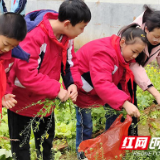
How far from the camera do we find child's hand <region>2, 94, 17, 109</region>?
1.85 meters

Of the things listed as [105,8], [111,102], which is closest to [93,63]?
[111,102]

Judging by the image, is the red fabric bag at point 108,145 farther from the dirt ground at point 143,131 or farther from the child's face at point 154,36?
the dirt ground at point 143,131

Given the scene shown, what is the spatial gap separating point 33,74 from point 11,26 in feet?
1.33

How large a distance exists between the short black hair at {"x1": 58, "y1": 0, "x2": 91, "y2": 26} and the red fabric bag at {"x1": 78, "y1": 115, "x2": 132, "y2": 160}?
0.90 meters

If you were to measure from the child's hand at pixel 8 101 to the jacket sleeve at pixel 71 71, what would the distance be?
607 millimetres

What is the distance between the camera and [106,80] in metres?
2.18

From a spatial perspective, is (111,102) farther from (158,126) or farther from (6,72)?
(6,72)

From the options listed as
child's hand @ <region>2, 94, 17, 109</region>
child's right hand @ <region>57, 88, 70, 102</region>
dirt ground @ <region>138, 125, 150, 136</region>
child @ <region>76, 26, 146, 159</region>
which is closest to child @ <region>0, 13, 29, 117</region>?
child's hand @ <region>2, 94, 17, 109</region>

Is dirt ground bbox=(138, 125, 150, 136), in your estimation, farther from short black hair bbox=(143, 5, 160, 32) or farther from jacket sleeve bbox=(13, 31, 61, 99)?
jacket sleeve bbox=(13, 31, 61, 99)

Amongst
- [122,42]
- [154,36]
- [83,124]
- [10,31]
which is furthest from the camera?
[83,124]

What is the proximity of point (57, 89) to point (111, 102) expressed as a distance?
1.54 ft

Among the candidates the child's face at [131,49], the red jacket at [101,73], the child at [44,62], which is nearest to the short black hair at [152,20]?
the child's face at [131,49]
